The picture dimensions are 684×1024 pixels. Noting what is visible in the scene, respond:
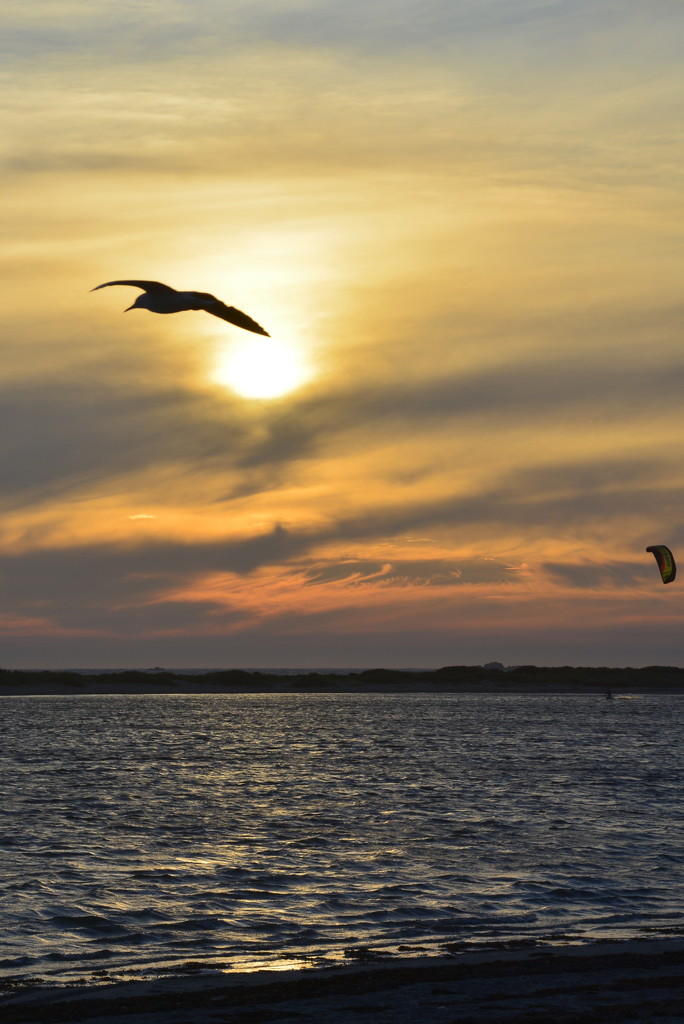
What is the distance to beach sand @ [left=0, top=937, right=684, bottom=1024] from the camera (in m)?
14.3

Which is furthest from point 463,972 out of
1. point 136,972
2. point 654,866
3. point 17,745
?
point 17,745

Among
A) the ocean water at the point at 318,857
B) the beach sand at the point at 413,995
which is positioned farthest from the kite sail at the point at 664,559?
the beach sand at the point at 413,995

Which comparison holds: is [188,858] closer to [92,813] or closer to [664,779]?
[92,813]

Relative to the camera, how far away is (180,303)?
29.3ft

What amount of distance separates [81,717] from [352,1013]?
130m

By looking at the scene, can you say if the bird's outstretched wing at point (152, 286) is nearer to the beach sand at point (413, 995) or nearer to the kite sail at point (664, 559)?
the beach sand at point (413, 995)

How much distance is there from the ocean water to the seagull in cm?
1222

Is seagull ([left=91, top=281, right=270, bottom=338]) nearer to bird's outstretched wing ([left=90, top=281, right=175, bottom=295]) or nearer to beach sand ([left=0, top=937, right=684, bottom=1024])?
bird's outstretched wing ([left=90, top=281, right=175, bottom=295])

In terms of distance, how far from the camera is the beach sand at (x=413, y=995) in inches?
564

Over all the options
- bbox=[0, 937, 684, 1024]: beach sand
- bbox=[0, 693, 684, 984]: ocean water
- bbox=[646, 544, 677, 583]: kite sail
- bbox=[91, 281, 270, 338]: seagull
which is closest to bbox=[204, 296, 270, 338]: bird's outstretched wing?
bbox=[91, 281, 270, 338]: seagull

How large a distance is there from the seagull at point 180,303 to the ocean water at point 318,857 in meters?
12.2

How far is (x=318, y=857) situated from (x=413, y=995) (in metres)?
15.8

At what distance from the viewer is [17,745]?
272 ft

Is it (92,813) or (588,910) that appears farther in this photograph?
(92,813)
